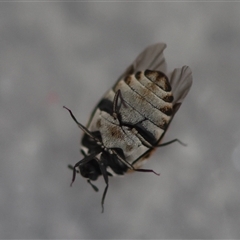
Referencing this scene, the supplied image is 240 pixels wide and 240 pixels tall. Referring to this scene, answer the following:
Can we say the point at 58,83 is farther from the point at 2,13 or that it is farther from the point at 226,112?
the point at 226,112

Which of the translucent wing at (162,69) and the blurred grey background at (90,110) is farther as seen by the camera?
the blurred grey background at (90,110)

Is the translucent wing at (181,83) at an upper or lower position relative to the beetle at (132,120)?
upper

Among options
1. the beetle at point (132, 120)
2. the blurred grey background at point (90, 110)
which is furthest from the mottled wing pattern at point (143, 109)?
the blurred grey background at point (90, 110)

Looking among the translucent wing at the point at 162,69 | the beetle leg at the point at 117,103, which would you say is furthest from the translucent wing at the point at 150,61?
the beetle leg at the point at 117,103

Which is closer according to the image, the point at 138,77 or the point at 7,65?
the point at 138,77

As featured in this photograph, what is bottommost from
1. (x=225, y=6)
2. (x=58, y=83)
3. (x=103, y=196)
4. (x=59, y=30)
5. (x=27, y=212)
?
(x=27, y=212)

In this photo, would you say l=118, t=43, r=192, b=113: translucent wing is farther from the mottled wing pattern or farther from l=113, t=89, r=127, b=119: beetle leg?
l=113, t=89, r=127, b=119: beetle leg

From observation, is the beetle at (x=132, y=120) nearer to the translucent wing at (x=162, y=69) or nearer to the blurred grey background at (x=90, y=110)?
the translucent wing at (x=162, y=69)

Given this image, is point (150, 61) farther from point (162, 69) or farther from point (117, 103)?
point (117, 103)

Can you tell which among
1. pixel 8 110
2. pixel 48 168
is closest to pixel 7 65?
pixel 8 110
